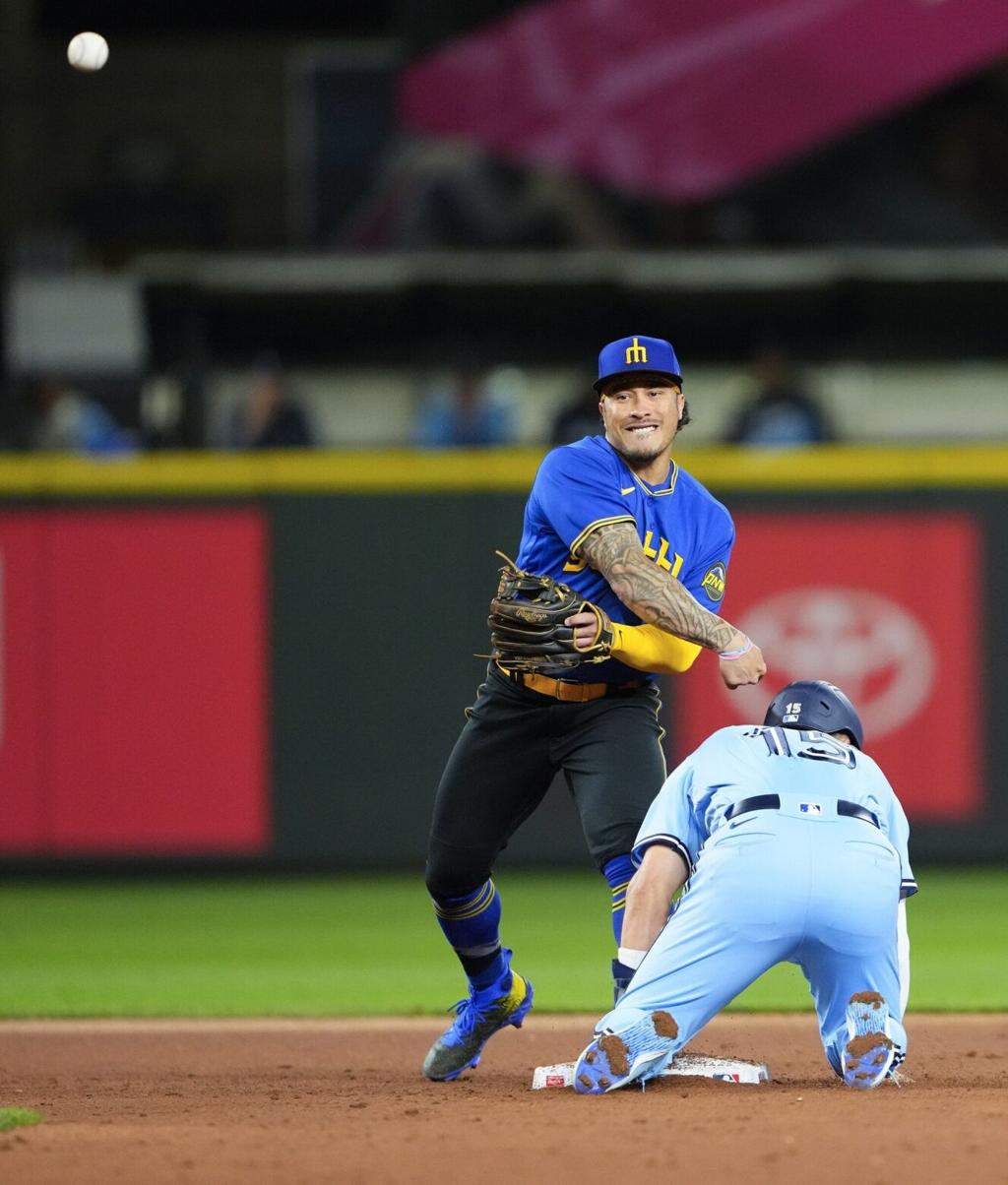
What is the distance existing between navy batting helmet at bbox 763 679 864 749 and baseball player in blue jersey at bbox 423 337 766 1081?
0.26 m

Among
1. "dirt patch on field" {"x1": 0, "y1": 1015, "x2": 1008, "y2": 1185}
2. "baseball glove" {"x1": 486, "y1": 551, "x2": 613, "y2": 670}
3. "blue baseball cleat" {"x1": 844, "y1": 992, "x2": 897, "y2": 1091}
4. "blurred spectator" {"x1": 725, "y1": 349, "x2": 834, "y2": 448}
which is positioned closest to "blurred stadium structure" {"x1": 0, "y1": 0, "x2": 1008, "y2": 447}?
"blurred spectator" {"x1": 725, "y1": 349, "x2": 834, "y2": 448}

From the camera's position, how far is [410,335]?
1520 centimetres

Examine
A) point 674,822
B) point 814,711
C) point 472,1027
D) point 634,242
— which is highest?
point 634,242

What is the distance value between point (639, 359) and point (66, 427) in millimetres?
7294

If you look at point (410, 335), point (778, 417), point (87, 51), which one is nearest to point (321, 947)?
point (778, 417)

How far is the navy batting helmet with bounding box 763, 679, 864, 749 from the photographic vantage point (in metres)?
5.40

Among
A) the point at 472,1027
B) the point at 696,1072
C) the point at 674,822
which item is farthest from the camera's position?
the point at 472,1027

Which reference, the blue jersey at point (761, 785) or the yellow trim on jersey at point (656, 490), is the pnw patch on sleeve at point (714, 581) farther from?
the blue jersey at point (761, 785)

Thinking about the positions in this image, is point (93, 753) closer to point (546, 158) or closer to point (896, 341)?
point (546, 158)

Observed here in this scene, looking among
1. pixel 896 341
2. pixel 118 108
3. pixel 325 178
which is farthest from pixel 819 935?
pixel 118 108

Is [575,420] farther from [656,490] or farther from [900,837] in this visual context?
[900,837]

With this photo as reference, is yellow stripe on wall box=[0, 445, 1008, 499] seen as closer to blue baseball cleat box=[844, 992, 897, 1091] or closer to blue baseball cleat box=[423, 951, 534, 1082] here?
blue baseball cleat box=[423, 951, 534, 1082]

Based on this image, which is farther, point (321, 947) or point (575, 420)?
point (575, 420)

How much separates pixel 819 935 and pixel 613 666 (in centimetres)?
104
